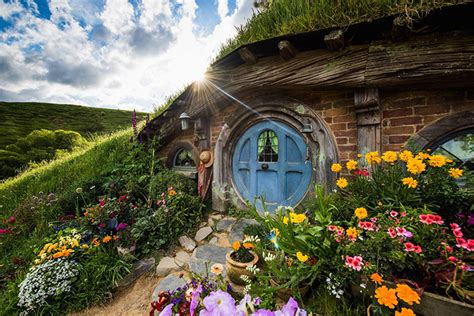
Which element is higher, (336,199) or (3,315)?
(336,199)

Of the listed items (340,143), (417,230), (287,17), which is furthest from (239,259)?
(287,17)

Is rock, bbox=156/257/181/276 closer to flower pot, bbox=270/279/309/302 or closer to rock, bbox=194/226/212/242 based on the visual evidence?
rock, bbox=194/226/212/242

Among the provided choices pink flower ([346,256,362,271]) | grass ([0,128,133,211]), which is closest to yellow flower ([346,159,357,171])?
pink flower ([346,256,362,271])

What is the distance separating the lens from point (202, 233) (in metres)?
3.24

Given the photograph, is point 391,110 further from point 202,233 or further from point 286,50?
point 202,233

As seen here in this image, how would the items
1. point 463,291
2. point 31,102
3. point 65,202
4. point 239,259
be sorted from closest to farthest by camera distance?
point 463,291 → point 239,259 → point 65,202 → point 31,102

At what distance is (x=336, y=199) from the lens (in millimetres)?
2002

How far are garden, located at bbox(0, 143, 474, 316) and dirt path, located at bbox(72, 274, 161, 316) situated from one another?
0.38 ft

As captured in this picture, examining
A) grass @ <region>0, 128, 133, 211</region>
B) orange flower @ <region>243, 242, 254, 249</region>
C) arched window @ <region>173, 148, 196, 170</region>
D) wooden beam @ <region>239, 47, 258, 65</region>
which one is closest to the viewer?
orange flower @ <region>243, 242, 254, 249</region>

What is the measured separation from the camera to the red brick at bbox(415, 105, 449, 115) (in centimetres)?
213

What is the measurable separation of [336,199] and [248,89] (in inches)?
84.9

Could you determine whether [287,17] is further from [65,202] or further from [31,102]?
[31,102]

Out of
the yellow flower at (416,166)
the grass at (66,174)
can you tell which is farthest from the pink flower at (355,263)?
the grass at (66,174)

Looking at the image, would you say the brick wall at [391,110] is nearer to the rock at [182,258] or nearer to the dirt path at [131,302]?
the rock at [182,258]
